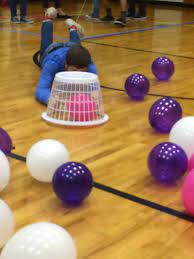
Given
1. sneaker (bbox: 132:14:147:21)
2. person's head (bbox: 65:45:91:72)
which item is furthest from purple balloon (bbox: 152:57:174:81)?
sneaker (bbox: 132:14:147:21)

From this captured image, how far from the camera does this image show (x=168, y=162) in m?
1.68

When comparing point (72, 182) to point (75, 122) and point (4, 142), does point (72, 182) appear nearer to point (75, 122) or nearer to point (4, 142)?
point (4, 142)

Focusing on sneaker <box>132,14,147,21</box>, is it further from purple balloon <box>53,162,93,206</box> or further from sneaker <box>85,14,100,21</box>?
purple balloon <box>53,162,93,206</box>

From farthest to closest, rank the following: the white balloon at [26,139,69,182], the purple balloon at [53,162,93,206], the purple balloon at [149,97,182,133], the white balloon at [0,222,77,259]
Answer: the purple balloon at [149,97,182,133] → the white balloon at [26,139,69,182] → the purple balloon at [53,162,93,206] → the white balloon at [0,222,77,259]

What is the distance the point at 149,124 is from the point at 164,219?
94 cm

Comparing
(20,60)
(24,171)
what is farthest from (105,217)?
(20,60)

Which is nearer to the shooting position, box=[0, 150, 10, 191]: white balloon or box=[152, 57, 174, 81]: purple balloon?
box=[0, 150, 10, 191]: white balloon

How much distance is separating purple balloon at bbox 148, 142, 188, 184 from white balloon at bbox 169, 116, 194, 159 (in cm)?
15

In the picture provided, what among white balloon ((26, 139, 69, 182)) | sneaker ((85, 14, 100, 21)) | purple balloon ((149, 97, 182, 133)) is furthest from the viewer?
sneaker ((85, 14, 100, 21))

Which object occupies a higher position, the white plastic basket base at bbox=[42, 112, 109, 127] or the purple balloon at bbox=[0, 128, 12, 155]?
the purple balloon at bbox=[0, 128, 12, 155]

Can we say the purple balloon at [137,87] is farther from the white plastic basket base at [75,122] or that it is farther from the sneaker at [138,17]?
the sneaker at [138,17]

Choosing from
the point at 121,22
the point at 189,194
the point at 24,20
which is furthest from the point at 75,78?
the point at 24,20

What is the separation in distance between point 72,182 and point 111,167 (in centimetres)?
41

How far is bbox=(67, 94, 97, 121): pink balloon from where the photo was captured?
7.52 ft
